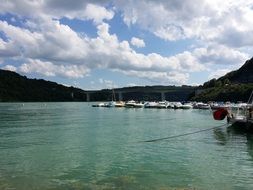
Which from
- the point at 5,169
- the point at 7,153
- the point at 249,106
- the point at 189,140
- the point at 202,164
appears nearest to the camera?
the point at 5,169

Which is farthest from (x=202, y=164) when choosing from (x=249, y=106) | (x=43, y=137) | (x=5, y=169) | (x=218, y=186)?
(x=249, y=106)

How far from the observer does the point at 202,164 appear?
33688 millimetres

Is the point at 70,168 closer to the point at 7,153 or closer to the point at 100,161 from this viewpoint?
the point at 100,161

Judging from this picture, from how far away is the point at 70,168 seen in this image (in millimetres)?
31656

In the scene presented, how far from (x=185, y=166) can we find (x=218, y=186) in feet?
22.3

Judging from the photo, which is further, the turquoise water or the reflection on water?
the reflection on water

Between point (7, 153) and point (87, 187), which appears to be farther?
point (7, 153)

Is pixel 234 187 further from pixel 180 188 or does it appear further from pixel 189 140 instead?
pixel 189 140

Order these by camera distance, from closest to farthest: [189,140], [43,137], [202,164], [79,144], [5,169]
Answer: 1. [5,169]
2. [202,164]
3. [79,144]
4. [189,140]
5. [43,137]

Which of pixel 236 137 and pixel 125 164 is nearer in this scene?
pixel 125 164

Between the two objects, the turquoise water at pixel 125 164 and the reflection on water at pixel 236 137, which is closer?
the turquoise water at pixel 125 164

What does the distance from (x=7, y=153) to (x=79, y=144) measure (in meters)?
9.47

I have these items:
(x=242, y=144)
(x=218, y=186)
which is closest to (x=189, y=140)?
(x=242, y=144)

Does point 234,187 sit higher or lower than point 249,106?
lower
